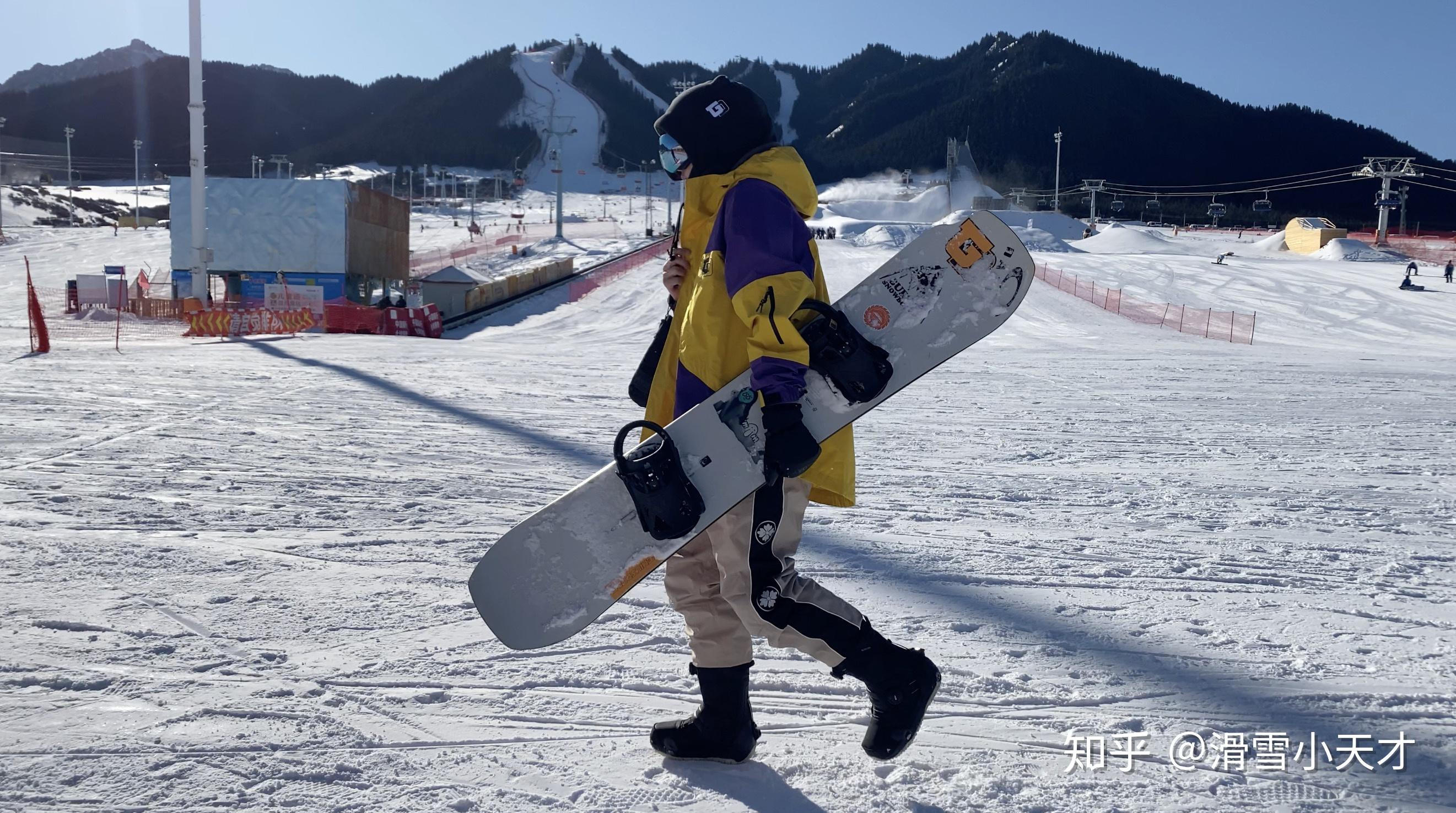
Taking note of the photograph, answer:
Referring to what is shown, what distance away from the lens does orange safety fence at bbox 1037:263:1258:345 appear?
20.8 meters

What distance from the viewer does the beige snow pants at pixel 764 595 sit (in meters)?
2.10

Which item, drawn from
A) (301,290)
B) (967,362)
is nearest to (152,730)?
(967,362)

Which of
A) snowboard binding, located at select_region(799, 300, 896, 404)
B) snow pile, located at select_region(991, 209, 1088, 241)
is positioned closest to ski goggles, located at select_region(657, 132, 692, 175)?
snowboard binding, located at select_region(799, 300, 896, 404)

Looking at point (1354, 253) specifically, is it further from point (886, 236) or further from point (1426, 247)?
point (886, 236)

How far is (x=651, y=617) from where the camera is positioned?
306 centimetres

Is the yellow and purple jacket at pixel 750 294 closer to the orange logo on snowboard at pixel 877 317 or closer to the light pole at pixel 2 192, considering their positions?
the orange logo on snowboard at pixel 877 317

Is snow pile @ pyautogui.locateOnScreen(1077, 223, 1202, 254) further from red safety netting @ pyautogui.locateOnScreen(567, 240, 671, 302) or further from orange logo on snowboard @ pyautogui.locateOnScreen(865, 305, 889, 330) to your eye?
orange logo on snowboard @ pyautogui.locateOnScreen(865, 305, 889, 330)

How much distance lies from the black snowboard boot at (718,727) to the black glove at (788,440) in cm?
59

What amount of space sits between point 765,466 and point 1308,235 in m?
52.4

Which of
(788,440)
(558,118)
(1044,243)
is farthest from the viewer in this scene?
(558,118)

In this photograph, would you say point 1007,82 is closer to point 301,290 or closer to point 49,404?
point 301,290

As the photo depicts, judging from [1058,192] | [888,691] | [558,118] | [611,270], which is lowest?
[888,691]

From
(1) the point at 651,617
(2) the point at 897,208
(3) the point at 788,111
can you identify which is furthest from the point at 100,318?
(3) the point at 788,111

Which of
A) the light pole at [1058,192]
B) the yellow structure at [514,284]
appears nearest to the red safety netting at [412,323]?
the yellow structure at [514,284]
